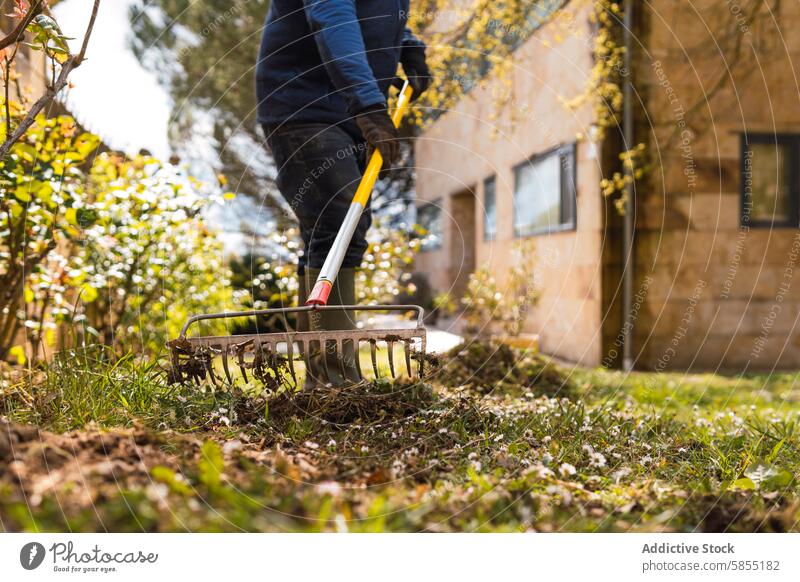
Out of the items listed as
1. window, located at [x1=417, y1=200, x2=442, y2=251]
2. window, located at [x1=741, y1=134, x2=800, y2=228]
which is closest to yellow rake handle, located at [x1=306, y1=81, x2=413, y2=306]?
window, located at [x1=741, y1=134, x2=800, y2=228]

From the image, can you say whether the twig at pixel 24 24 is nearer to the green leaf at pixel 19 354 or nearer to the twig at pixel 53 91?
the twig at pixel 53 91

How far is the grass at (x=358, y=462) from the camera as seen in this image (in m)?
1.69

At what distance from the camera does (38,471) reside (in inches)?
67.3

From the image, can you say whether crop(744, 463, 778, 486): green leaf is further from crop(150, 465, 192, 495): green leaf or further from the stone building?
the stone building

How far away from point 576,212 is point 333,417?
4.52 meters

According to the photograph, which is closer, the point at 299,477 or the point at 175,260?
the point at 299,477

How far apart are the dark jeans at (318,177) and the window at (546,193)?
3688 millimetres

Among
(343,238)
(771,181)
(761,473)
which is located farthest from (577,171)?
(761,473)

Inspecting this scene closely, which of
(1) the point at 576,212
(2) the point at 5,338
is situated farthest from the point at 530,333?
(2) the point at 5,338

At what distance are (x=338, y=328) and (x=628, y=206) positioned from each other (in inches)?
146

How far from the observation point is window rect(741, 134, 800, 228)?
20.0ft

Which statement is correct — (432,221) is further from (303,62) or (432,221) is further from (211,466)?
(211,466)

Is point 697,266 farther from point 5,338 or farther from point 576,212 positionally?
point 5,338

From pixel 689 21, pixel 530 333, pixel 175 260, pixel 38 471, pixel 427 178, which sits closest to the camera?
pixel 38 471
